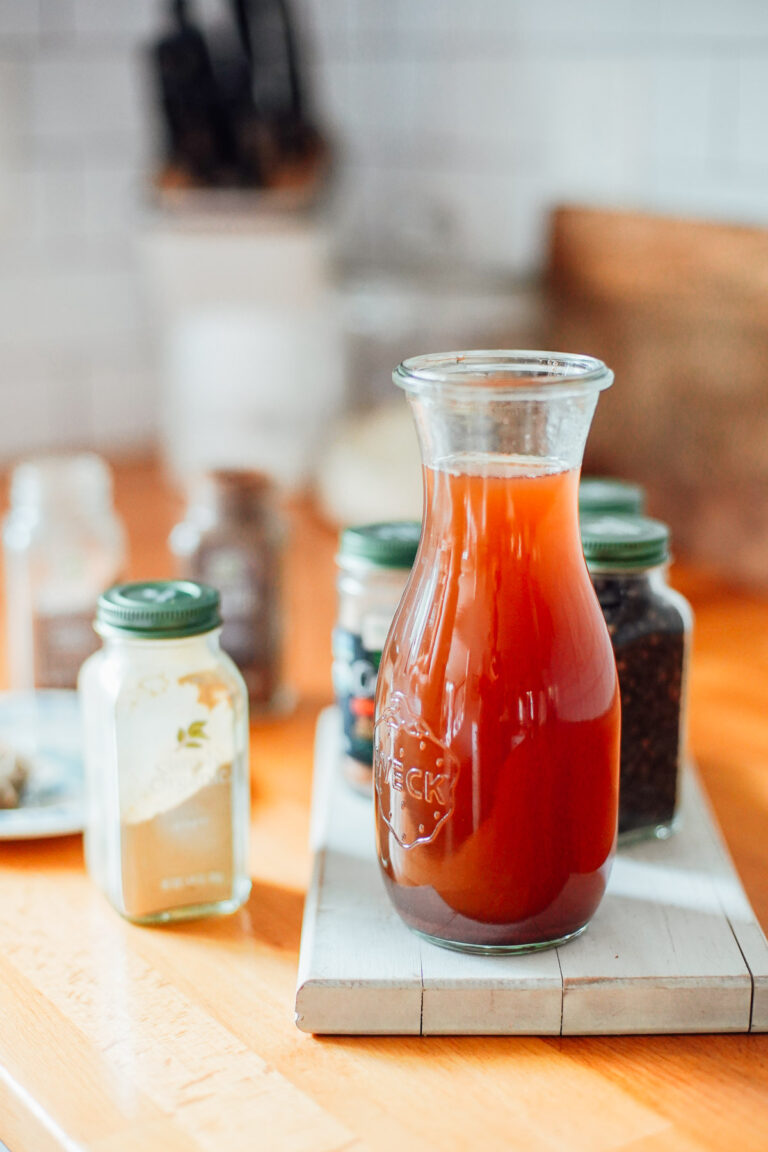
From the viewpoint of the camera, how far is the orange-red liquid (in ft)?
2.01

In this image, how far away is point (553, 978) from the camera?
63cm

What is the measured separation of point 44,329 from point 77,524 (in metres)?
0.88

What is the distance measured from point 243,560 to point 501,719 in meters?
0.47

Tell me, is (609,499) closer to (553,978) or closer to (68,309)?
(553,978)

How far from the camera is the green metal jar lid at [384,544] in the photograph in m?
0.84

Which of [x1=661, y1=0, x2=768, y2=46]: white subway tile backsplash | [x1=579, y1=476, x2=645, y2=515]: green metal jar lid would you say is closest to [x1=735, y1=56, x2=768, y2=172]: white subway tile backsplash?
[x1=661, y1=0, x2=768, y2=46]: white subway tile backsplash

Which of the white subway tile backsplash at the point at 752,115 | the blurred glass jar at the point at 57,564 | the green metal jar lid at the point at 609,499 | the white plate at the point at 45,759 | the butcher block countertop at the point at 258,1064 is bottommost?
the butcher block countertop at the point at 258,1064

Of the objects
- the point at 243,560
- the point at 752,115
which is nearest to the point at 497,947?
the point at 243,560

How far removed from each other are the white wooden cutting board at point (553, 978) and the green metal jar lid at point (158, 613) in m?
0.16

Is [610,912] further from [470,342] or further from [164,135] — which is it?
[164,135]

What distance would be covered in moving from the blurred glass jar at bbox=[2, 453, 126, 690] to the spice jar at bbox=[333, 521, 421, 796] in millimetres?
277

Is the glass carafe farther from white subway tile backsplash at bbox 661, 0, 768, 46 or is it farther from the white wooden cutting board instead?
white subway tile backsplash at bbox 661, 0, 768, 46

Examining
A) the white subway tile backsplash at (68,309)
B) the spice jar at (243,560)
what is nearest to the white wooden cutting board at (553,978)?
the spice jar at (243,560)

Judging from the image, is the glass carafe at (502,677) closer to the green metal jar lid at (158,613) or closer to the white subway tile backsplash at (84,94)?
the green metal jar lid at (158,613)
